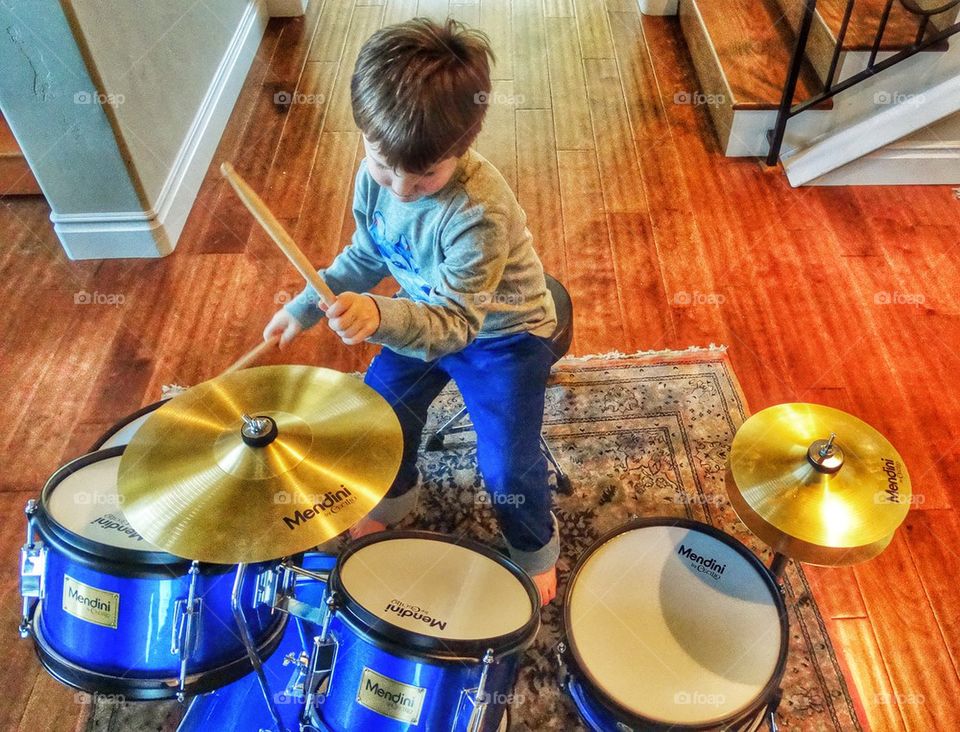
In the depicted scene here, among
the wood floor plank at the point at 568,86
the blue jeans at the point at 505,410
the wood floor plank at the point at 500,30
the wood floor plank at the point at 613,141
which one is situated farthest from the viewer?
the wood floor plank at the point at 500,30

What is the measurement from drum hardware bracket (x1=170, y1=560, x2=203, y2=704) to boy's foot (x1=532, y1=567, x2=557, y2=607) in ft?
1.92

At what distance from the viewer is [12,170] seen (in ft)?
7.22

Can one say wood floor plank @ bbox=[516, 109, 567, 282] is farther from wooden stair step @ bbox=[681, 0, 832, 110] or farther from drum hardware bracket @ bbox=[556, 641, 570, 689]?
drum hardware bracket @ bbox=[556, 641, 570, 689]

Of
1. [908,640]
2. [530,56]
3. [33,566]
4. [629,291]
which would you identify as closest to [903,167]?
[629,291]

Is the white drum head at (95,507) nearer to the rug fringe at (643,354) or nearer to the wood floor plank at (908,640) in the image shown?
the rug fringe at (643,354)

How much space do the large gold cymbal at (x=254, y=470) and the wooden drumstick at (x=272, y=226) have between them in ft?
0.53

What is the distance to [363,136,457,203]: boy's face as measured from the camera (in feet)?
3.33

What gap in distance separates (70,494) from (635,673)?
0.79m

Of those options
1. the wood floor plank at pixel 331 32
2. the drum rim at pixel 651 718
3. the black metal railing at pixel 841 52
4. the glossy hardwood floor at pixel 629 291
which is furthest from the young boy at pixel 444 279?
the wood floor plank at pixel 331 32

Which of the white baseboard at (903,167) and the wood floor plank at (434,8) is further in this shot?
the wood floor plank at (434,8)

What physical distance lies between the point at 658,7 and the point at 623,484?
2.09 m

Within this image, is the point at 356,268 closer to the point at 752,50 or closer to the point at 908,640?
the point at 908,640

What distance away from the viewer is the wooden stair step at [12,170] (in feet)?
7.12

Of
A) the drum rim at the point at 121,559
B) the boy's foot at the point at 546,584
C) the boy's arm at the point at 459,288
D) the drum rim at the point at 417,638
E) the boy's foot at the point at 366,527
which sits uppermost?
the boy's arm at the point at 459,288
